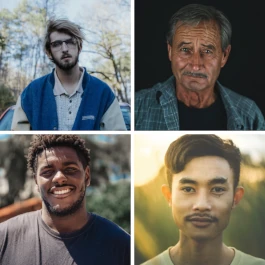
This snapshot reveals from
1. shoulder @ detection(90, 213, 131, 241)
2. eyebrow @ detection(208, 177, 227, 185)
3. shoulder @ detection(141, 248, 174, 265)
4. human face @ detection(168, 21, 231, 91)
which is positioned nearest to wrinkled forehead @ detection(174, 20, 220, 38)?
human face @ detection(168, 21, 231, 91)

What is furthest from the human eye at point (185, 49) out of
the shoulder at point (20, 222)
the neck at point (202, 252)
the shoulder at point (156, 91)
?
the shoulder at point (20, 222)

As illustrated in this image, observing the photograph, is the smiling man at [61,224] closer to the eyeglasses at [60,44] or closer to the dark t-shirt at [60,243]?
the dark t-shirt at [60,243]

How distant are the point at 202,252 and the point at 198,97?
870 millimetres

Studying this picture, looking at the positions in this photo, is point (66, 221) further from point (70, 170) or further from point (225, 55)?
point (225, 55)

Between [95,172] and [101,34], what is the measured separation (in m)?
0.78

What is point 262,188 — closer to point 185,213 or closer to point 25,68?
point 185,213

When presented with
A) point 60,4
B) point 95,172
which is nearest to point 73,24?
point 60,4

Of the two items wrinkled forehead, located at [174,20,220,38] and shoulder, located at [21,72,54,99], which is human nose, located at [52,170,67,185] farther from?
wrinkled forehead, located at [174,20,220,38]

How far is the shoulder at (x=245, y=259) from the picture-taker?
2.98 m

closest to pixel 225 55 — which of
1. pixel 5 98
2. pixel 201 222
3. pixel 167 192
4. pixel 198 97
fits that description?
pixel 198 97

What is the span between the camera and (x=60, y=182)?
2.94 m

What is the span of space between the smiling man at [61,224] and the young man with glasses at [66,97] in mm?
105

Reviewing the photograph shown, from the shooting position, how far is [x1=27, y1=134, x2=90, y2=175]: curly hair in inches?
117

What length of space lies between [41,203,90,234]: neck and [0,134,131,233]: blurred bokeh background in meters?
0.05
